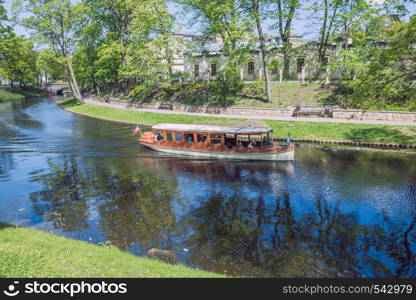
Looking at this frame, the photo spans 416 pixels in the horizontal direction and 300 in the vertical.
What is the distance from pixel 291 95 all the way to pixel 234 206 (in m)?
34.8

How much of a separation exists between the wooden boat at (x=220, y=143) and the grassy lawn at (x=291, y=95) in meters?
18.1

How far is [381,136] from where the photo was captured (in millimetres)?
35594

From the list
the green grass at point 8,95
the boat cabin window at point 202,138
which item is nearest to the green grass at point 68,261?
the boat cabin window at point 202,138

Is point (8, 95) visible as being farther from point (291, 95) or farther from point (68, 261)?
point (68, 261)

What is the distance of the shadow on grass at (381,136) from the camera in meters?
34.1

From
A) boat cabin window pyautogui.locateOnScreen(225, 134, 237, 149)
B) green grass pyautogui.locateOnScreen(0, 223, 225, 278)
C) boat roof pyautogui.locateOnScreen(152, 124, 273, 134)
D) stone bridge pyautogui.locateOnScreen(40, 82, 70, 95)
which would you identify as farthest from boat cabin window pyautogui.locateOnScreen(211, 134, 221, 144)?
stone bridge pyautogui.locateOnScreen(40, 82, 70, 95)

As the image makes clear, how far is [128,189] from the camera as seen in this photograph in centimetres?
2505

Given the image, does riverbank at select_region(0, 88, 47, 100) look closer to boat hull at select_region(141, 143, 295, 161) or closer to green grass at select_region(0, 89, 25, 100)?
green grass at select_region(0, 89, 25, 100)

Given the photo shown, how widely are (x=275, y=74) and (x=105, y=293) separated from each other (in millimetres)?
59363

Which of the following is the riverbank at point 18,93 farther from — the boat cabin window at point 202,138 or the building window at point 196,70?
the boat cabin window at point 202,138

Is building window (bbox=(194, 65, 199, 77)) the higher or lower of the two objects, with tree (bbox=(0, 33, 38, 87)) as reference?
lower

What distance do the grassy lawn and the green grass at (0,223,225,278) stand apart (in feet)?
130

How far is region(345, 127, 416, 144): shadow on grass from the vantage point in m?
34.1

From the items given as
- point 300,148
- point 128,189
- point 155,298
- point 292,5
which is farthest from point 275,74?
point 155,298
